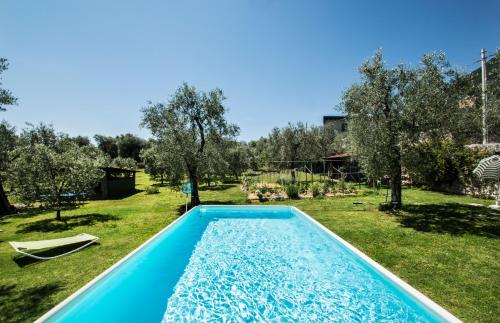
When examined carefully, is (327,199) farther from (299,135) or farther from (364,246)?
(299,135)

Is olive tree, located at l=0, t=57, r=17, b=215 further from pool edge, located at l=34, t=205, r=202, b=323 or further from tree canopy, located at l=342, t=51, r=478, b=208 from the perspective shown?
tree canopy, located at l=342, t=51, r=478, b=208

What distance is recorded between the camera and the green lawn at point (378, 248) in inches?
217

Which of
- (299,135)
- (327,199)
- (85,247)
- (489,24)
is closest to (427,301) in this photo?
(85,247)

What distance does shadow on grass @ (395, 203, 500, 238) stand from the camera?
9977 mm

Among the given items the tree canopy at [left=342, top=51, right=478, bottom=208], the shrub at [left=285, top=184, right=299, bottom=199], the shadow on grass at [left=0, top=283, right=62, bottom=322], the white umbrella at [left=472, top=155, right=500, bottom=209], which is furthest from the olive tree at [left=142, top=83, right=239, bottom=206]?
the white umbrella at [left=472, top=155, right=500, bottom=209]

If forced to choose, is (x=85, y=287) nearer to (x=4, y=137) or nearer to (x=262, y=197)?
(x=262, y=197)

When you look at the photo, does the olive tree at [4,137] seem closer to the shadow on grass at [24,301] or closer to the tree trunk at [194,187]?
the tree trunk at [194,187]

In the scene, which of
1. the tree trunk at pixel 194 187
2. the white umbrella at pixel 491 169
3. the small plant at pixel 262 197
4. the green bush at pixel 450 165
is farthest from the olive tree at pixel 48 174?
the white umbrella at pixel 491 169

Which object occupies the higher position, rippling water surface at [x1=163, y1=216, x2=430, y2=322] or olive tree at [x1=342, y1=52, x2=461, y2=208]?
olive tree at [x1=342, y1=52, x2=461, y2=208]

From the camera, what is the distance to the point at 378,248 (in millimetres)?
8555

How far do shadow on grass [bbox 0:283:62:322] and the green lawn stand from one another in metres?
0.02

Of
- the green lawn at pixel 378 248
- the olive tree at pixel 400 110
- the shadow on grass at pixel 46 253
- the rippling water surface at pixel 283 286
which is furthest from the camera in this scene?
the olive tree at pixel 400 110

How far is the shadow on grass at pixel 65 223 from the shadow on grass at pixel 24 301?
23.3ft

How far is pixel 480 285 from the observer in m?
5.79
